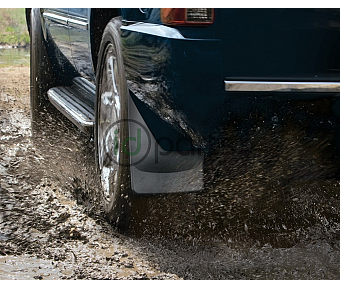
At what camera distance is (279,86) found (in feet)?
7.11

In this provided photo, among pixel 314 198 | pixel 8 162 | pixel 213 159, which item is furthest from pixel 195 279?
pixel 8 162

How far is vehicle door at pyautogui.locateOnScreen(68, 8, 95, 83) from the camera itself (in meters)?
3.32

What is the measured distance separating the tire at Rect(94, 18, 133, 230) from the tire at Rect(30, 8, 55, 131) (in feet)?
5.23

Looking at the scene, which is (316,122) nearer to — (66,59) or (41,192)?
(41,192)

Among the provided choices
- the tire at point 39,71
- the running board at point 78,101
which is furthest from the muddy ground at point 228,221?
the tire at point 39,71

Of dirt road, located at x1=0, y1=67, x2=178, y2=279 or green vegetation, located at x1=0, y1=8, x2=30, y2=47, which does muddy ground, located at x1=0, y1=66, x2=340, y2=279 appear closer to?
dirt road, located at x1=0, y1=67, x2=178, y2=279

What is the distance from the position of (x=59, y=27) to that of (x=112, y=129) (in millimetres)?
1523

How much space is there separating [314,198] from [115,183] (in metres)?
1.00

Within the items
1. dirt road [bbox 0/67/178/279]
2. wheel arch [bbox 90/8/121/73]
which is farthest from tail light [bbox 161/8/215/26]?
dirt road [bbox 0/67/178/279]

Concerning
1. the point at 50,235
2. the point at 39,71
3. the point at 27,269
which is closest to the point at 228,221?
the point at 50,235

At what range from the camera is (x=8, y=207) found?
3.19m

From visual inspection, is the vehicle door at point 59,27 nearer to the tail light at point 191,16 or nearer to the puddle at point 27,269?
the tail light at point 191,16

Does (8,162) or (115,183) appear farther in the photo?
(8,162)

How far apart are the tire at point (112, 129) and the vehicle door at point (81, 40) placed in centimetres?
46
